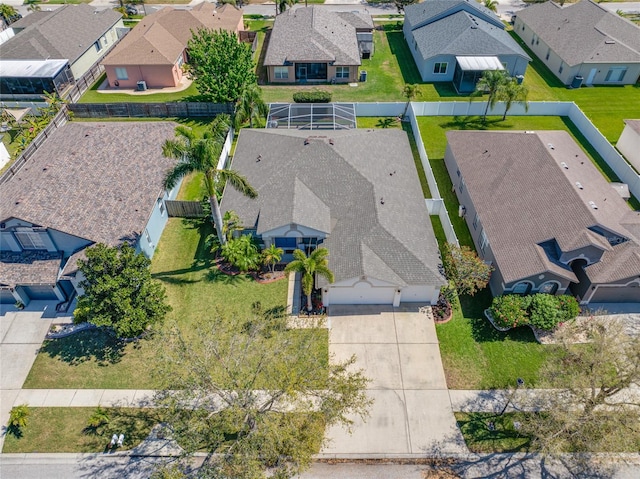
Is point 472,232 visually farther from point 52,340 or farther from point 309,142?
point 52,340

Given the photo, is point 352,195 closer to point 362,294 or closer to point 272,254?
point 272,254

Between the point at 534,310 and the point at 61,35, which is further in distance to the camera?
the point at 61,35

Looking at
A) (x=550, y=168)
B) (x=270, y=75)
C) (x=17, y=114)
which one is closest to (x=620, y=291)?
(x=550, y=168)

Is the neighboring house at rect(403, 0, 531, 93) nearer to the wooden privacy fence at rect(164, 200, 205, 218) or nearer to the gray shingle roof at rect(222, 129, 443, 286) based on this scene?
the gray shingle roof at rect(222, 129, 443, 286)

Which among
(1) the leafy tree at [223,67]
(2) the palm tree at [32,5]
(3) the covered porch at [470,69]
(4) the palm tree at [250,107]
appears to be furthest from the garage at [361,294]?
(2) the palm tree at [32,5]

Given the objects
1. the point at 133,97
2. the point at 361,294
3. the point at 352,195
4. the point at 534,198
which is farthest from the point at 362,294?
the point at 133,97

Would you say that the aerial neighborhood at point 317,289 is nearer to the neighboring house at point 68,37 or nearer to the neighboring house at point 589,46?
the neighboring house at point 589,46
